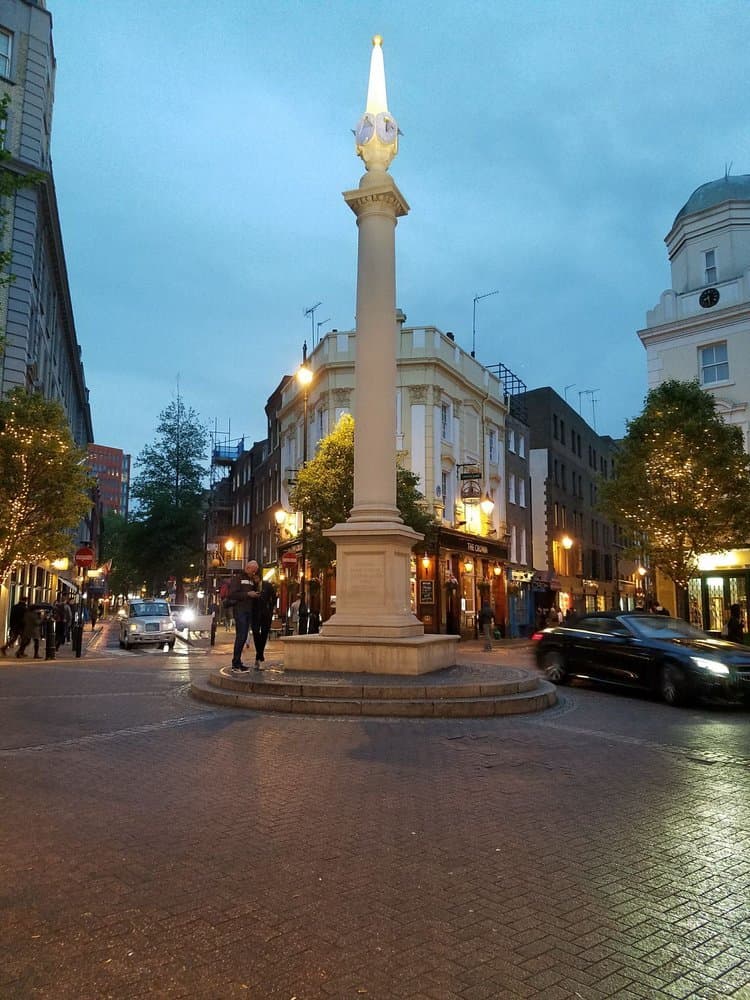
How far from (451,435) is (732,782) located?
29424 millimetres

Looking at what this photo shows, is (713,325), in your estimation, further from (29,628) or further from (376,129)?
(29,628)

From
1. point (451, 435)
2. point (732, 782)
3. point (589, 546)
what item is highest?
point (451, 435)

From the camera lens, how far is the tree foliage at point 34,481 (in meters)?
21.4

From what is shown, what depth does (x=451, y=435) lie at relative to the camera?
116 feet

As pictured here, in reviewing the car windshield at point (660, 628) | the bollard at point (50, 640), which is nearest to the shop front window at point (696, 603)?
the car windshield at point (660, 628)

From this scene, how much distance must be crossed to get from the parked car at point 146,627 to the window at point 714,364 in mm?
23889

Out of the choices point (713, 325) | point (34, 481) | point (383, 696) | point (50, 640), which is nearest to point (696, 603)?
point (713, 325)

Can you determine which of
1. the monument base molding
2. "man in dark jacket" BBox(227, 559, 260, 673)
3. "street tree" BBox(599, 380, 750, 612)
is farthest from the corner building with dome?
"man in dark jacket" BBox(227, 559, 260, 673)

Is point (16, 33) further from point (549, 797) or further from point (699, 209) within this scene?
→ point (549, 797)

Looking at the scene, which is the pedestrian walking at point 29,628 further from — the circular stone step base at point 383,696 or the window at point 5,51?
the window at point 5,51

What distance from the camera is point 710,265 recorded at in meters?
31.5

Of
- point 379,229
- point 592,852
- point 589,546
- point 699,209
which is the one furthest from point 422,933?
point 589,546

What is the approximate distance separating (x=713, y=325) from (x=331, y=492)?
57.6ft

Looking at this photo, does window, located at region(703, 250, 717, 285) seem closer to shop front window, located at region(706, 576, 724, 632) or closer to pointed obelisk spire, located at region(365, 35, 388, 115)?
shop front window, located at region(706, 576, 724, 632)
